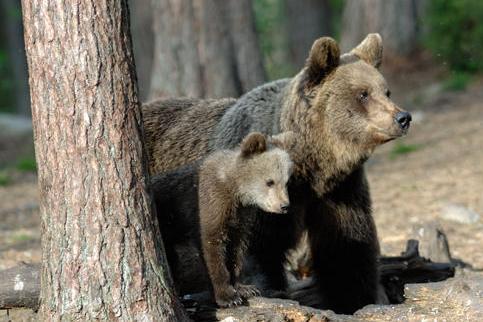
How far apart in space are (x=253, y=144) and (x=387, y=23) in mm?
13738

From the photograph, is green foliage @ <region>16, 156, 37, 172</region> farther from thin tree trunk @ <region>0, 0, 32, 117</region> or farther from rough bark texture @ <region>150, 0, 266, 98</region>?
thin tree trunk @ <region>0, 0, 32, 117</region>

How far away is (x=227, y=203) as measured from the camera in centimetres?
562

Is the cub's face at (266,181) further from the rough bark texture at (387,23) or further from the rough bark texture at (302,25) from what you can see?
the rough bark texture at (302,25)

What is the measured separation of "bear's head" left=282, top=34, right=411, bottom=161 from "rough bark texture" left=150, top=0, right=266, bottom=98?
5220 mm

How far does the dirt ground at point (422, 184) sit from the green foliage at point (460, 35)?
0.93m

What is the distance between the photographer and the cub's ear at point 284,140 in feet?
19.6

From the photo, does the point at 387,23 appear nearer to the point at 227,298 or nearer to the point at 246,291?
the point at 246,291

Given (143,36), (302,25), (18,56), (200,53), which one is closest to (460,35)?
(302,25)

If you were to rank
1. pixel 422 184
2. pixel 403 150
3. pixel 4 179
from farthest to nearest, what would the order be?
pixel 4 179 → pixel 403 150 → pixel 422 184

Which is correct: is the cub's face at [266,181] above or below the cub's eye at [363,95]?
below

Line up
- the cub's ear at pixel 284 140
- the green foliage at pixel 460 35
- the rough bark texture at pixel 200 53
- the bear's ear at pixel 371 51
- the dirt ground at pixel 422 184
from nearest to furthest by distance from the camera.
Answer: the cub's ear at pixel 284 140, the bear's ear at pixel 371 51, the dirt ground at pixel 422 184, the rough bark texture at pixel 200 53, the green foliage at pixel 460 35

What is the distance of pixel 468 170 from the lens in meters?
12.3

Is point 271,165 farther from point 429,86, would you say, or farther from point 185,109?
point 429,86

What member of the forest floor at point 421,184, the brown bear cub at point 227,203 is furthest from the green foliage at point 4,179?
the brown bear cub at point 227,203
